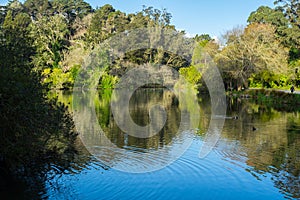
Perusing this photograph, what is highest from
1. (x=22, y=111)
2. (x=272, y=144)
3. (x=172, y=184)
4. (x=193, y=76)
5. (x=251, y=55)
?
(x=251, y=55)

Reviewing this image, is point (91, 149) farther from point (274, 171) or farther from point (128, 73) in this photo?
point (128, 73)

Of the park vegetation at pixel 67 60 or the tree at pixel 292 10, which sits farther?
the tree at pixel 292 10

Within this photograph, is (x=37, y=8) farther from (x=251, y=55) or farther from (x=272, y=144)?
(x=272, y=144)

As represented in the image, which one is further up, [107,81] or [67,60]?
[67,60]

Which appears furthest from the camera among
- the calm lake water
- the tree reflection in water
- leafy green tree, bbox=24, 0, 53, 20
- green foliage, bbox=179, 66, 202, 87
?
leafy green tree, bbox=24, 0, 53, 20

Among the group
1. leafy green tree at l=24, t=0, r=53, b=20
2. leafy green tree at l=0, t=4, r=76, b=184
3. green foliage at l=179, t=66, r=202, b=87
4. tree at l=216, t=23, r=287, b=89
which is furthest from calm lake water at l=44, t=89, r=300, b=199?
leafy green tree at l=24, t=0, r=53, b=20

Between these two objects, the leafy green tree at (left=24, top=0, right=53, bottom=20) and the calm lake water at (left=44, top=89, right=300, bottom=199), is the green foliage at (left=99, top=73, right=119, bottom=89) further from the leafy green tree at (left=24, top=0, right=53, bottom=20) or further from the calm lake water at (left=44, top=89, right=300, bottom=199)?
the calm lake water at (left=44, top=89, right=300, bottom=199)

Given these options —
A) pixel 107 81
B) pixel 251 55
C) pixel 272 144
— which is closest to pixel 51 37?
pixel 107 81

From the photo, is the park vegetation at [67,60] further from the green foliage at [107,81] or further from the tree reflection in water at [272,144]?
the tree reflection in water at [272,144]

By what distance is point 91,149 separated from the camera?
40.3ft

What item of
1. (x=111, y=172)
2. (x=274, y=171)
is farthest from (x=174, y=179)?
(x=274, y=171)

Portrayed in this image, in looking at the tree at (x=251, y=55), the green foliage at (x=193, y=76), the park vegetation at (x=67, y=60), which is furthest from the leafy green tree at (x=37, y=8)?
the tree at (x=251, y=55)

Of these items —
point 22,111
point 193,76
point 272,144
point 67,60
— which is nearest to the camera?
point 22,111

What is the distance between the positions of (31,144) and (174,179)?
3677 mm
